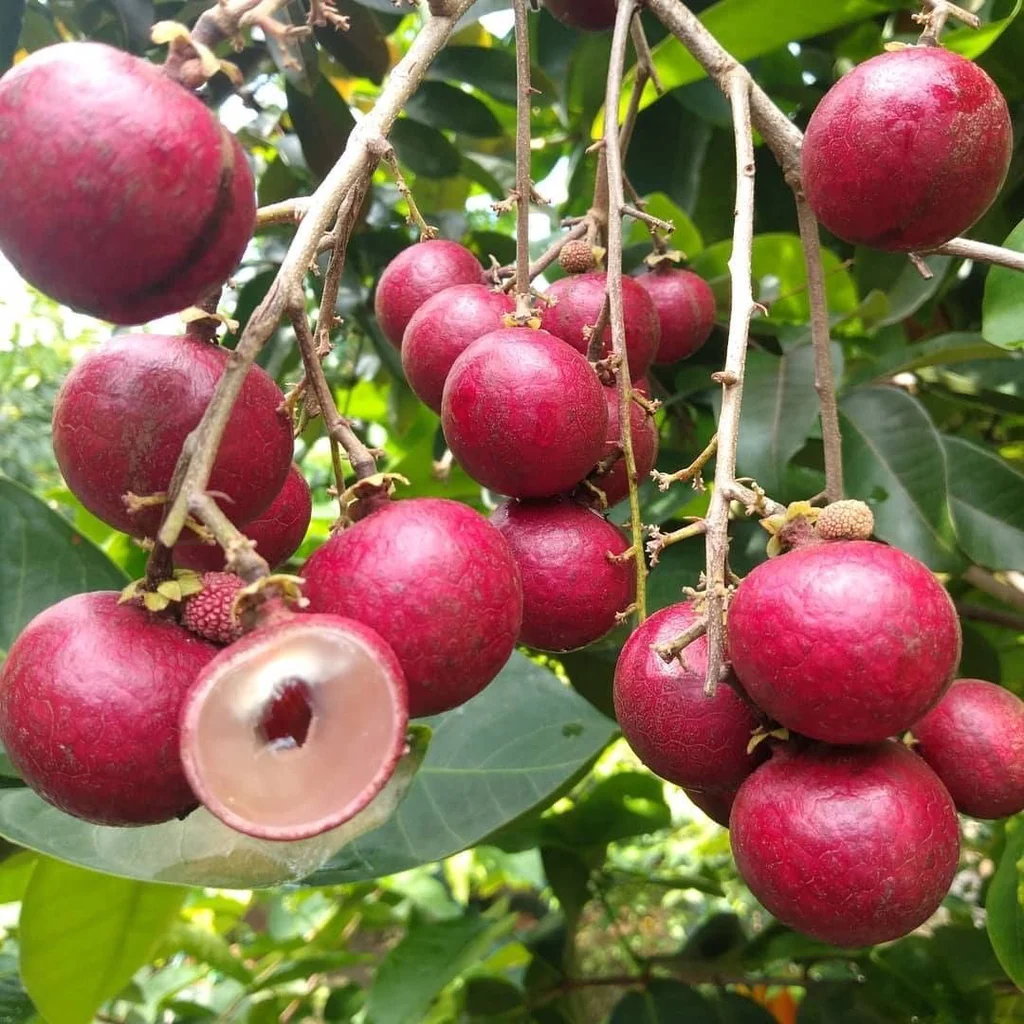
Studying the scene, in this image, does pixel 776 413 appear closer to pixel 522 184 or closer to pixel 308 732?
pixel 522 184

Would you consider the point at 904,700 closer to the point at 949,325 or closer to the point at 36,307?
the point at 949,325

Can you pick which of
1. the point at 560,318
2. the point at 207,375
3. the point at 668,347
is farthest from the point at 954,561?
the point at 207,375

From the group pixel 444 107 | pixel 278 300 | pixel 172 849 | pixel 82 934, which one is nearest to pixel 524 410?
pixel 278 300

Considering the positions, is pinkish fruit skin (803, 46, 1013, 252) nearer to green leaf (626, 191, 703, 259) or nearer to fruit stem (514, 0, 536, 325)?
fruit stem (514, 0, 536, 325)

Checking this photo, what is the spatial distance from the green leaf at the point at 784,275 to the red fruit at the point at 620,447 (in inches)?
19.6

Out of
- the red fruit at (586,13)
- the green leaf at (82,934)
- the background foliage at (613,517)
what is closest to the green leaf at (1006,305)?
the background foliage at (613,517)

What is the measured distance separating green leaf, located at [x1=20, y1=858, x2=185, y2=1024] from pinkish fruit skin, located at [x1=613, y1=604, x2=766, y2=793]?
67 cm

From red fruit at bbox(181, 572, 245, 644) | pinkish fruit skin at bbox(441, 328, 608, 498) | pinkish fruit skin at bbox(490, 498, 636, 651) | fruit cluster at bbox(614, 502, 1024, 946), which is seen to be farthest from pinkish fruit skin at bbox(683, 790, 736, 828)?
red fruit at bbox(181, 572, 245, 644)

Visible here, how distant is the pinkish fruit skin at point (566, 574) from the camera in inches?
28.1

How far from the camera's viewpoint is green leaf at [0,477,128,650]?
1017 mm

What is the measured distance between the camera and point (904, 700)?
1.75ft

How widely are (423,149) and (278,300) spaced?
964mm

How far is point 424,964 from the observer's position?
4.40 ft

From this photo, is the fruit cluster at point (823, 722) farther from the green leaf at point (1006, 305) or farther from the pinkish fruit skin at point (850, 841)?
the green leaf at point (1006, 305)
